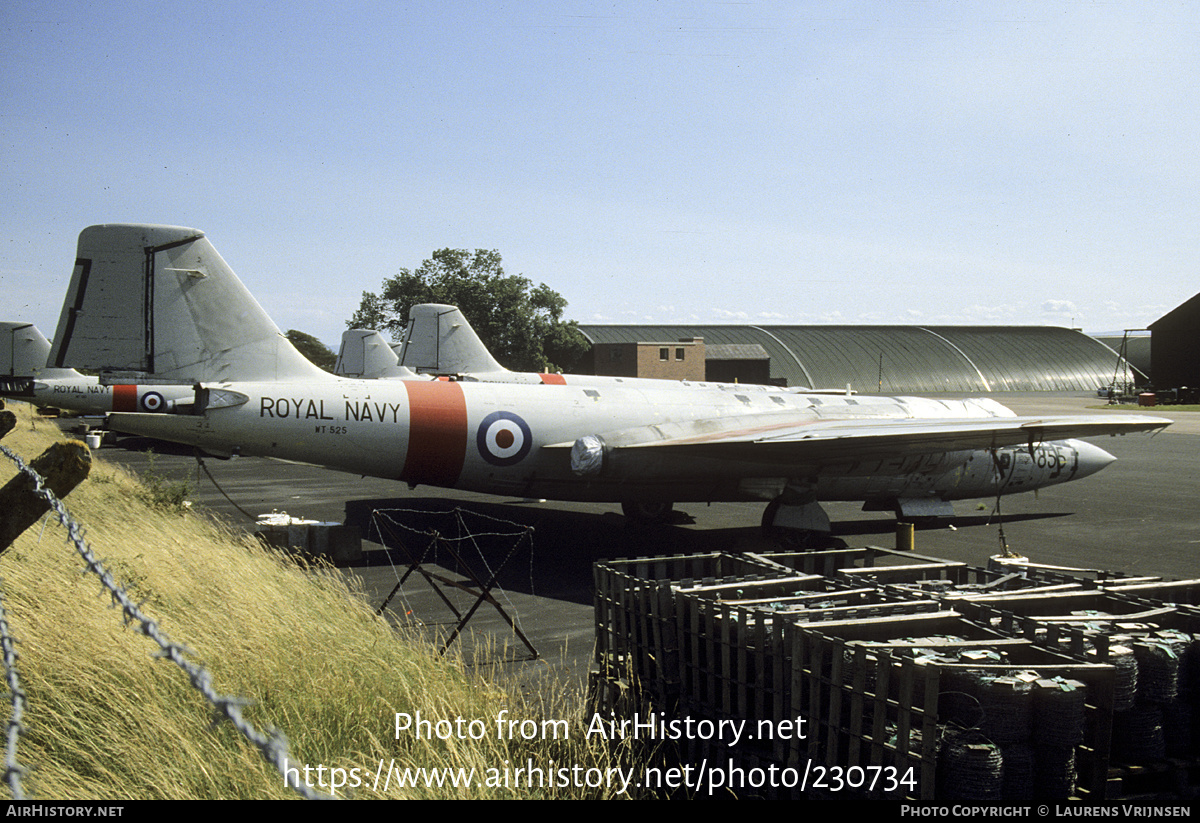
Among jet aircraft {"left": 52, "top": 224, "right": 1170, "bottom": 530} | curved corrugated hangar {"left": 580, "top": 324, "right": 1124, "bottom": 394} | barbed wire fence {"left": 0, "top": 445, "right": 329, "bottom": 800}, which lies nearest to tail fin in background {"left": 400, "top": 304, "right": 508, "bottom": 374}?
jet aircraft {"left": 52, "top": 224, "right": 1170, "bottom": 530}

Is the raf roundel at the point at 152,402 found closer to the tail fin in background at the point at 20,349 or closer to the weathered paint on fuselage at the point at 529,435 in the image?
the weathered paint on fuselage at the point at 529,435

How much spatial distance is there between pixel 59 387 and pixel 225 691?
28295 millimetres

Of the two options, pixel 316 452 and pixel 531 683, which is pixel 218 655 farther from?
pixel 316 452

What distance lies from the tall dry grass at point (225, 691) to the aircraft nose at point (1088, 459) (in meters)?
18.2

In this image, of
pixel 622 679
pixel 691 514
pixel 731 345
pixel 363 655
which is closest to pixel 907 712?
pixel 622 679

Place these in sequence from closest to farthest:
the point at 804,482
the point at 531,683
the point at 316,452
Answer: the point at 531,683 < the point at 316,452 < the point at 804,482

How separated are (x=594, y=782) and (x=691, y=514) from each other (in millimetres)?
15852

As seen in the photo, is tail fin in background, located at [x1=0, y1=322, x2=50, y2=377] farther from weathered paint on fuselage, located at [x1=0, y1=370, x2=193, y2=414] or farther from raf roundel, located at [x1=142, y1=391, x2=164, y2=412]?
raf roundel, located at [x1=142, y1=391, x2=164, y2=412]

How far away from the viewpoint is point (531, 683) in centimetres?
860

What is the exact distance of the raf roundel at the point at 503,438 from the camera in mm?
15883

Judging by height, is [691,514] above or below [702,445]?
below

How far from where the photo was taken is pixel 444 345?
36562 mm

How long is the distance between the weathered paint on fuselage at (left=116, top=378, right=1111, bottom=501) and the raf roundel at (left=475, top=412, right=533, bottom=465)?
0.7 inches

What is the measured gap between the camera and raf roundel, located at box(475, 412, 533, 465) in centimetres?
1588
